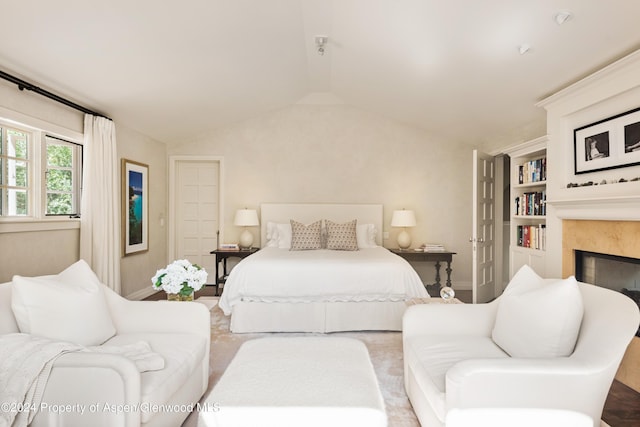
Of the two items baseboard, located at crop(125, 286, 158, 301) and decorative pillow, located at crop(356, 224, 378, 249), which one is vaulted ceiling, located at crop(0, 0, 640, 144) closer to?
decorative pillow, located at crop(356, 224, 378, 249)

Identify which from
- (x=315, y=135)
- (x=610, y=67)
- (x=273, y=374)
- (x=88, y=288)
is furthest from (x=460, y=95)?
(x=88, y=288)

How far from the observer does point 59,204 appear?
3.74 m

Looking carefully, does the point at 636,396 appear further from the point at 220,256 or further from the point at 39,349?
the point at 220,256

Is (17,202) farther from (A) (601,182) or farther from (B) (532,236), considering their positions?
(B) (532,236)

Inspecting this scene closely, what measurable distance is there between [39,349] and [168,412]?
632mm

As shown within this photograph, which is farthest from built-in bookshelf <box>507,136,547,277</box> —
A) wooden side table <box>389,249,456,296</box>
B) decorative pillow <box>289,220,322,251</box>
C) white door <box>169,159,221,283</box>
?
white door <box>169,159,221,283</box>

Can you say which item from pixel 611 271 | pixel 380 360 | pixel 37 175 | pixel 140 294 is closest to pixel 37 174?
pixel 37 175

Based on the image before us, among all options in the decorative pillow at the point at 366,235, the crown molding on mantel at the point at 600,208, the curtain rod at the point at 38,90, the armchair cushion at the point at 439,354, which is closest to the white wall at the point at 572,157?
the crown molding on mantel at the point at 600,208

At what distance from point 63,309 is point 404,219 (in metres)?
4.46

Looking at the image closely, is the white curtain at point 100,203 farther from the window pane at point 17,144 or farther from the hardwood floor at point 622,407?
the hardwood floor at point 622,407

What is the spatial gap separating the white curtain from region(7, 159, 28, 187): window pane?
55 cm

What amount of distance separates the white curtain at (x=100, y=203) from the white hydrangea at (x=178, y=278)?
1818 millimetres

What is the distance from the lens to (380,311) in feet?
12.0

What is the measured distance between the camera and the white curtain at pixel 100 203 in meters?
3.86
